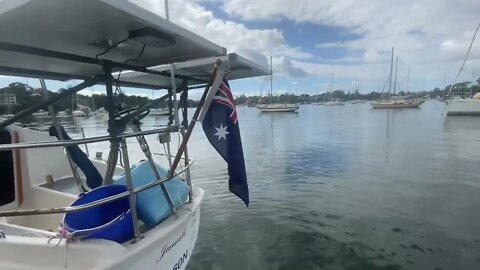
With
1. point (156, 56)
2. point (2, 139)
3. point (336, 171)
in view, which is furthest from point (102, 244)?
point (336, 171)

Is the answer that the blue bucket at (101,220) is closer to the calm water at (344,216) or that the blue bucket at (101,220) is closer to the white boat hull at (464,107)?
the calm water at (344,216)

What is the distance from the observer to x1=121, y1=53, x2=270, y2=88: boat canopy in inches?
165

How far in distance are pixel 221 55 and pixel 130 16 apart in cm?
154

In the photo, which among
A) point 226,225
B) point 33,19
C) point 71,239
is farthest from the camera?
point 226,225

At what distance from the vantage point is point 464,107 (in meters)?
49.5

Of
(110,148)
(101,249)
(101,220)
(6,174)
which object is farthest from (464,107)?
(101,249)

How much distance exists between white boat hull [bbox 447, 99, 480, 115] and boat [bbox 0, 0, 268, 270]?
2177 inches

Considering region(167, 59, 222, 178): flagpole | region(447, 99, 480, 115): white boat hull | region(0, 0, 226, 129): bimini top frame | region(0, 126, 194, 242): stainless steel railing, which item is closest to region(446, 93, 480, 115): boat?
region(447, 99, 480, 115): white boat hull

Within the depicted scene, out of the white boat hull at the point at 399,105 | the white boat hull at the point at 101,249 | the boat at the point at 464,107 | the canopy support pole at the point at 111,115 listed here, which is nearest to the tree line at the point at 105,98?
the canopy support pole at the point at 111,115

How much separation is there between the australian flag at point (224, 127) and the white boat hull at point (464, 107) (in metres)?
56.2

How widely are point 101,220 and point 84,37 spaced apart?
168cm

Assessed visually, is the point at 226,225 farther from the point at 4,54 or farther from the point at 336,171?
the point at 336,171

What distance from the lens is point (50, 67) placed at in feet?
13.5

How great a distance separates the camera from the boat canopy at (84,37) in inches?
92.7
